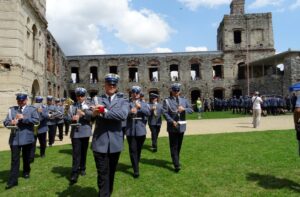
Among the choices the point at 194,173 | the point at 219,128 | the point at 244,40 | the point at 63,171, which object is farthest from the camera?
the point at 244,40

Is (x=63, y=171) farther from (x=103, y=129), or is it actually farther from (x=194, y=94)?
(x=194, y=94)

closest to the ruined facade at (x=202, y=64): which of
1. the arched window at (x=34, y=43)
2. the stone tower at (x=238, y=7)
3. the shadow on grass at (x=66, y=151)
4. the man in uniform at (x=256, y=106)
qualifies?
the stone tower at (x=238, y=7)

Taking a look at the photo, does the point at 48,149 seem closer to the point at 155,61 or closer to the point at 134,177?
the point at 134,177

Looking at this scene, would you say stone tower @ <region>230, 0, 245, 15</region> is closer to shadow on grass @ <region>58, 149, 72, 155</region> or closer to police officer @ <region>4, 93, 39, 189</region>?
shadow on grass @ <region>58, 149, 72, 155</region>

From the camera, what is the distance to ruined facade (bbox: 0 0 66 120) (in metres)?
15.9

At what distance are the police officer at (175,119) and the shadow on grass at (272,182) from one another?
58.5 inches

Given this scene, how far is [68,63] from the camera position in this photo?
114ft

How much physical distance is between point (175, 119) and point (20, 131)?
3096 millimetres

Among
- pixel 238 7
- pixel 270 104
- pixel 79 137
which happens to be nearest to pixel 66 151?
pixel 79 137

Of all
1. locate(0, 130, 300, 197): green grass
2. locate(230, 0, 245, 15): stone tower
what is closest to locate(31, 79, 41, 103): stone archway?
locate(0, 130, 300, 197): green grass

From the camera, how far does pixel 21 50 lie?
16594mm

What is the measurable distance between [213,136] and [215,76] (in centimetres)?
2642

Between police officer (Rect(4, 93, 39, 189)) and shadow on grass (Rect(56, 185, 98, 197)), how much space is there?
43.4 inches

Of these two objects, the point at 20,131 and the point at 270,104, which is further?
the point at 270,104
